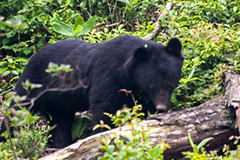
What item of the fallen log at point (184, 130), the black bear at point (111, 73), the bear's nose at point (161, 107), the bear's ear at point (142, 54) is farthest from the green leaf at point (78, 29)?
the fallen log at point (184, 130)

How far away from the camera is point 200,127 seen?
13.5 feet

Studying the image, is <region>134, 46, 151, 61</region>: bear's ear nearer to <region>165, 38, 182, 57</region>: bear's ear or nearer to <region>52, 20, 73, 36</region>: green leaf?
<region>165, 38, 182, 57</region>: bear's ear

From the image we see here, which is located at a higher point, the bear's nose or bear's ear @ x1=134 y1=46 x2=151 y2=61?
bear's ear @ x1=134 y1=46 x2=151 y2=61

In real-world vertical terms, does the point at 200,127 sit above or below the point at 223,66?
below

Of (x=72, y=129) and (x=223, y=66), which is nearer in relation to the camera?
(x=223, y=66)

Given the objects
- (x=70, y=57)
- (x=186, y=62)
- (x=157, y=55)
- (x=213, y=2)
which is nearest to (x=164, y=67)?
(x=157, y=55)

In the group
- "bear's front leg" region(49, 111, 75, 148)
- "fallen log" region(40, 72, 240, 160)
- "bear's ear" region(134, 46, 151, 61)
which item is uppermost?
"bear's ear" region(134, 46, 151, 61)

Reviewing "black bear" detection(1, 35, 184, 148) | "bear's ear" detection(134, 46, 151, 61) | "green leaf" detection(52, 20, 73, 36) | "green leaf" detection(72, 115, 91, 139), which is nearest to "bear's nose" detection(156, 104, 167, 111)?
"black bear" detection(1, 35, 184, 148)

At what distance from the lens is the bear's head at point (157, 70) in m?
4.54

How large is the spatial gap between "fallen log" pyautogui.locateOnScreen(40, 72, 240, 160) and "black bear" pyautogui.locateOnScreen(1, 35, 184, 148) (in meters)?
0.38

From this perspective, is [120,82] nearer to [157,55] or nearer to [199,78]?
[157,55]

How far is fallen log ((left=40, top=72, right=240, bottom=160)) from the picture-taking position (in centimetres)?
394

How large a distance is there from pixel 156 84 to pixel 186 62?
1.04 meters

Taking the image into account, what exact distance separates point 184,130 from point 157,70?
85cm
